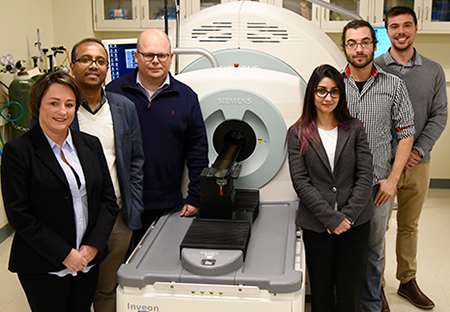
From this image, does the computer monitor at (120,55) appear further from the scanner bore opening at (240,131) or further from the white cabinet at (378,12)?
the white cabinet at (378,12)

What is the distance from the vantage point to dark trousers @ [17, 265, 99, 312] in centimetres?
147

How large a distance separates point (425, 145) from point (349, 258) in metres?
0.69

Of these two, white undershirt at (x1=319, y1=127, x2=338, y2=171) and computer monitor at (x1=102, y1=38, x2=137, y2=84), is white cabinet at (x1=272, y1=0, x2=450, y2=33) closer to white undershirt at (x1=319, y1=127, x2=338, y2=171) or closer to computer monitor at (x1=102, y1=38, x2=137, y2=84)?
computer monitor at (x1=102, y1=38, x2=137, y2=84)

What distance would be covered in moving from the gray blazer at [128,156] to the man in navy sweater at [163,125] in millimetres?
75

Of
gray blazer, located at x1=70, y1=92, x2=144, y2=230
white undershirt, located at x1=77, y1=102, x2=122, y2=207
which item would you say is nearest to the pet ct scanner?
gray blazer, located at x1=70, y1=92, x2=144, y2=230

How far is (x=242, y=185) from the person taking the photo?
2.04 metres

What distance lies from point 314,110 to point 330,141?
0.13 metres

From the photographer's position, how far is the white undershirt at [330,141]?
175 cm

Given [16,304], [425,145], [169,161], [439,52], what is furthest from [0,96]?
[439,52]

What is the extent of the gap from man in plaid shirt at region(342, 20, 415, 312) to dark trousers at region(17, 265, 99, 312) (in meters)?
1.11

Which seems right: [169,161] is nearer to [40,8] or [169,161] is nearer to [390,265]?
[390,265]

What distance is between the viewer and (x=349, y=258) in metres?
1.79

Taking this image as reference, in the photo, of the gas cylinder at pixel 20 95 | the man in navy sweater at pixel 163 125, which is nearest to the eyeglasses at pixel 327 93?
the man in navy sweater at pixel 163 125

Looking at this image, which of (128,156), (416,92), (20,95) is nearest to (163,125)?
(128,156)
